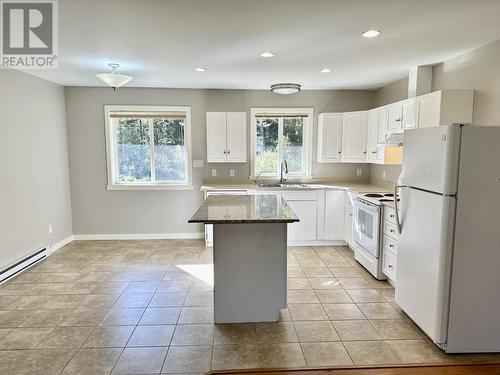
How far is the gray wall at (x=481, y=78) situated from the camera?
2.92m

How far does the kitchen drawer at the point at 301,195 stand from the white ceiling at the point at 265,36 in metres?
1.68

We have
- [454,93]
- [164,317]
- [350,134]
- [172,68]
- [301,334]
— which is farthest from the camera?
[350,134]

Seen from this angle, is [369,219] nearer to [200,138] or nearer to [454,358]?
[454,358]

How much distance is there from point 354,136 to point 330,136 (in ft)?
1.24

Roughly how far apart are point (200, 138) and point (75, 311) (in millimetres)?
3156

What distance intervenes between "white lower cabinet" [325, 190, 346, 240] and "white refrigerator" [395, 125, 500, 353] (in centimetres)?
232

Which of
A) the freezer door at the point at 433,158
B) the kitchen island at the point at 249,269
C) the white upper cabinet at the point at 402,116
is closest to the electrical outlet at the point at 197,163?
the kitchen island at the point at 249,269

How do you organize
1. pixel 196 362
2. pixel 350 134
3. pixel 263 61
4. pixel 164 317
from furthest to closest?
pixel 350 134 → pixel 263 61 → pixel 164 317 → pixel 196 362

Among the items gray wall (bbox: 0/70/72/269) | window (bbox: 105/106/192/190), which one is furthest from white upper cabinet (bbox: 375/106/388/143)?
gray wall (bbox: 0/70/72/269)

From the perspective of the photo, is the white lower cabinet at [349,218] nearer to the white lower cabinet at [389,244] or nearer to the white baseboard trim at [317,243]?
the white baseboard trim at [317,243]

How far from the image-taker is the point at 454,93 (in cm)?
314

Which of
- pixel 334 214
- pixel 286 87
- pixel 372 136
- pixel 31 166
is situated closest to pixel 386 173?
pixel 372 136

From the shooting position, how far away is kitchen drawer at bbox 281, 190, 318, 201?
15.7ft

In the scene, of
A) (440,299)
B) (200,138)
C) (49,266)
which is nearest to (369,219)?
(440,299)
